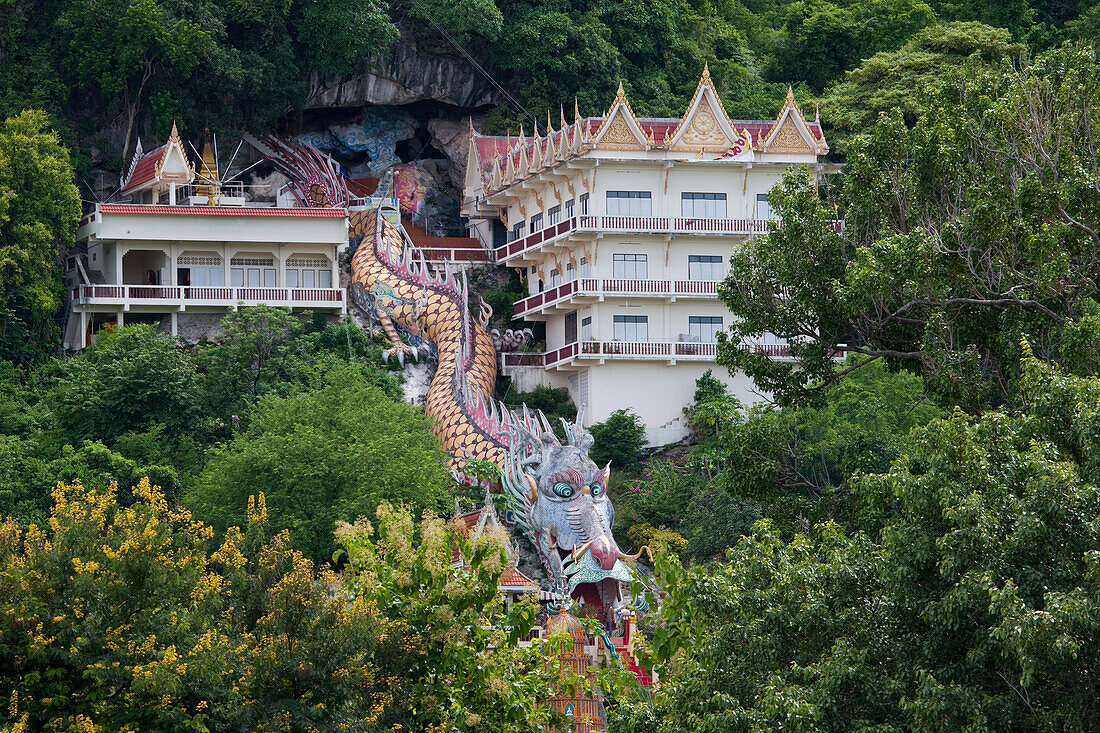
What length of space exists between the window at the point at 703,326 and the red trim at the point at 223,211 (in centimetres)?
934

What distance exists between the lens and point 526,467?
39.9 meters

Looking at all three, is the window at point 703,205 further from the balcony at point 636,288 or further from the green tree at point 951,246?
the green tree at point 951,246

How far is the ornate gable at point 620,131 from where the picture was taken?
48375mm

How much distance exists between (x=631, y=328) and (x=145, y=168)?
13.6m

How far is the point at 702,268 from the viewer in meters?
49.3

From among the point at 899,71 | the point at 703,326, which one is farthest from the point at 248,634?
the point at 899,71

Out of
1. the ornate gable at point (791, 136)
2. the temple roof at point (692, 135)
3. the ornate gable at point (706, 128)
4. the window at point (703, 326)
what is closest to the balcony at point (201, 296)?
the temple roof at point (692, 135)

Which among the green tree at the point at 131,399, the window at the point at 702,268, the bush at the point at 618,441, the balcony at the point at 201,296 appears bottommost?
the bush at the point at 618,441

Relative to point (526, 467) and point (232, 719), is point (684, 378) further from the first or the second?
point (232, 719)

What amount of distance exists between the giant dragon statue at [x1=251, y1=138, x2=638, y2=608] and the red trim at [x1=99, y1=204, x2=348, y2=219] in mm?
1789

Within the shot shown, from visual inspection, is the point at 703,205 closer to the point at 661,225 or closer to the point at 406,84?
the point at 661,225

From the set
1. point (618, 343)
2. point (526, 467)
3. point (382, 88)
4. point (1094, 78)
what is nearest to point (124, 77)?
point (382, 88)

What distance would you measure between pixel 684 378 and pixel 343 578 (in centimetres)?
2456

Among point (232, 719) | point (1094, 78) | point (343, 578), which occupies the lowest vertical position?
point (232, 719)
